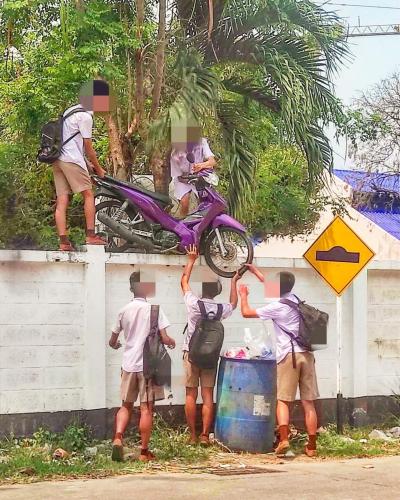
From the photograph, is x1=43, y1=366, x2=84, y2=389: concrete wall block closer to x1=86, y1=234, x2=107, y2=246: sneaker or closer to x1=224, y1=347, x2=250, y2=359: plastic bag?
x1=86, y1=234, x2=107, y2=246: sneaker

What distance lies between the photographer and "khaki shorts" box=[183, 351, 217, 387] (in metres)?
9.13

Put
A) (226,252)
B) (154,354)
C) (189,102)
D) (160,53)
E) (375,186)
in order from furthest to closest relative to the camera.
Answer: (375,186), (160,53), (189,102), (226,252), (154,354)

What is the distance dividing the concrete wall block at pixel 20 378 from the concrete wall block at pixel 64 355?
156mm

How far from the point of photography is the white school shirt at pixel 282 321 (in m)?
9.09

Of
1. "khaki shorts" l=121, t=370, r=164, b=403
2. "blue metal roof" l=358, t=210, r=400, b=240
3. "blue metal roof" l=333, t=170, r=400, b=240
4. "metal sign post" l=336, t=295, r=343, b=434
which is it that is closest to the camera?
"khaki shorts" l=121, t=370, r=164, b=403

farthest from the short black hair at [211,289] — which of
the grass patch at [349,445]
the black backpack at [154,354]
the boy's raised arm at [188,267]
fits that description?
Answer: the grass patch at [349,445]

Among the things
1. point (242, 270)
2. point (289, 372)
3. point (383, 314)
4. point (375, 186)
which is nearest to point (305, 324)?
point (289, 372)

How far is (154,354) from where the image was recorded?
8539 millimetres

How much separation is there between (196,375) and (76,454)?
1.43m

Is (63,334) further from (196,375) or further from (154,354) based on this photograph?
(196,375)

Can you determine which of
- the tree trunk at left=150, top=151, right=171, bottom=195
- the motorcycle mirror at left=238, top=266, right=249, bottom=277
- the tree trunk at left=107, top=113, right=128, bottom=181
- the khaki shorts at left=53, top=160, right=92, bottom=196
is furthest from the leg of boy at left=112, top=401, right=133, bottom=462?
the tree trunk at left=107, top=113, right=128, bottom=181

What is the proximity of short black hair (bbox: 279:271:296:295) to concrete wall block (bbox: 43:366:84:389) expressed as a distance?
2.25 meters

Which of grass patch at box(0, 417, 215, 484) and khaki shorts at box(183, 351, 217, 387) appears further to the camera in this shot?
khaki shorts at box(183, 351, 217, 387)

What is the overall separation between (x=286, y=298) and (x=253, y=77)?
359cm
